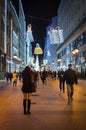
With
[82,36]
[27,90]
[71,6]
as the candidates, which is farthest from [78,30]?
[27,90]

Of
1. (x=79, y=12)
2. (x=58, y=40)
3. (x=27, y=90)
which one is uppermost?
(x=79, y=12)

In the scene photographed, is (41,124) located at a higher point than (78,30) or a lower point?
lower

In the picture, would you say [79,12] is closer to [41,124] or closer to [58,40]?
[58,40]

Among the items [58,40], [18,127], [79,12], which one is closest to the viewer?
[18,127]

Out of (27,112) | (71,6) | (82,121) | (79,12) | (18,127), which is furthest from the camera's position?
(71,6)

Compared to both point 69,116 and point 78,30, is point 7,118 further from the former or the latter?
point 78,30

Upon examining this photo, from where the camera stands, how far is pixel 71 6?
7900 centimetres

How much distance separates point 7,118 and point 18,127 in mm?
2112

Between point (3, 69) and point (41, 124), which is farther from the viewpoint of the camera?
point (3, 69)

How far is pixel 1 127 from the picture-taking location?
1081cm

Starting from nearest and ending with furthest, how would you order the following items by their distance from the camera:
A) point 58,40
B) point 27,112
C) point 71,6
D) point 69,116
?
1. point 69,116
2. point 27,112
3. point 58,40
4. point 71,6

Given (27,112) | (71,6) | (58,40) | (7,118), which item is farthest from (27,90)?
(71,6)

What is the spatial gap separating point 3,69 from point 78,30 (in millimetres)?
16744

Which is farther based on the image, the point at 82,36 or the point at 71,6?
the point at 71,6
